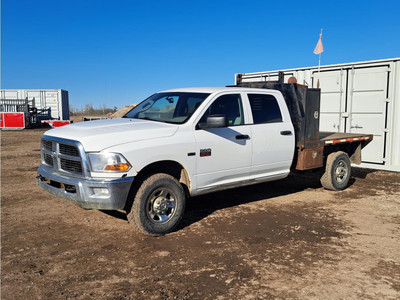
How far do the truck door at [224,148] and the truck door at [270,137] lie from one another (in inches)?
8.6

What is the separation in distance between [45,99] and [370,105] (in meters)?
27.1

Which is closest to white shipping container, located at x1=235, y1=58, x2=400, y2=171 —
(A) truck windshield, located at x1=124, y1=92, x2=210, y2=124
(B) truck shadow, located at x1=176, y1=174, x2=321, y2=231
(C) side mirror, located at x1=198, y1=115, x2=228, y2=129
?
(B) truck shadow, located at x1=176, y1=174, x2=321, y2=231

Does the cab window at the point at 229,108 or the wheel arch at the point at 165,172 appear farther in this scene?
the cab window at the point at 229,108

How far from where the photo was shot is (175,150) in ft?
16.7

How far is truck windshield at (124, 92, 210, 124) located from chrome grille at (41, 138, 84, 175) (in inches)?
56.3

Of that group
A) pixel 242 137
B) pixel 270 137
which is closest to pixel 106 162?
pixel 242 137

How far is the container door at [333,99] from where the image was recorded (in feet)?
34.6

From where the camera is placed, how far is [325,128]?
11.1 m

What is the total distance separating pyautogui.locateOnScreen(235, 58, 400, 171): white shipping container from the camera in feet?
31.4

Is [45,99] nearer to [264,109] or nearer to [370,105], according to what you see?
[370,105]

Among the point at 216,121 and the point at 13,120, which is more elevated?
the point at 216,121

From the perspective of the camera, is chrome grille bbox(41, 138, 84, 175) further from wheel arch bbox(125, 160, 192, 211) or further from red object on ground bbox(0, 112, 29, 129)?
red object on ground bbox(0, 112, 29, 129)

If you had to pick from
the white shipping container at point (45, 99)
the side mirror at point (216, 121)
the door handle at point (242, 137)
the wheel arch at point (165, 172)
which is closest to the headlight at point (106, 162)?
the wheel arch at point (165, 172)

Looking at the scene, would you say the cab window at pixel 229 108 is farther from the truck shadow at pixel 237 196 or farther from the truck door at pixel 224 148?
the truck shadow at pixel 237 196
